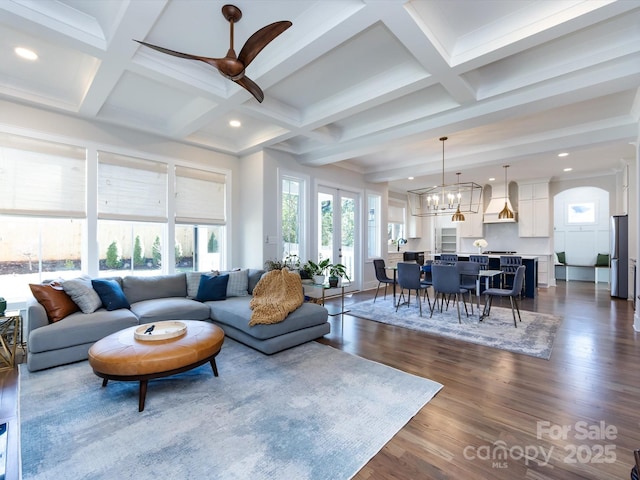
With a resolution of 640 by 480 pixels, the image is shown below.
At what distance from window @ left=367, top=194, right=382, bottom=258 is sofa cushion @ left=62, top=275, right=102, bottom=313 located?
19.2 feet

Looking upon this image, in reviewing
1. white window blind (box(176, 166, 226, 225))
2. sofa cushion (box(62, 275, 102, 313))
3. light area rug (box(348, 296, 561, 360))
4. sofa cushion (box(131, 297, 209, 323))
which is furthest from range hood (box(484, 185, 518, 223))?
sofa cushion (box(62, 275, 102, 313))

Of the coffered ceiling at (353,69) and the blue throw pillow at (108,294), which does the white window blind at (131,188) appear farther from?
the blue throw pillow at (108,294)

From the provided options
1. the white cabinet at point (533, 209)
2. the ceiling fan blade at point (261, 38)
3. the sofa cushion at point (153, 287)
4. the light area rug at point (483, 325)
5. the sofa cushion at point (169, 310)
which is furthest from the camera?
the white cabinet at point (533, 209)

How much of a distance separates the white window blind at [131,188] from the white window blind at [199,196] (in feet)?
0.83

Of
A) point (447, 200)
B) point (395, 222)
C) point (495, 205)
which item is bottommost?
point (395, 222)

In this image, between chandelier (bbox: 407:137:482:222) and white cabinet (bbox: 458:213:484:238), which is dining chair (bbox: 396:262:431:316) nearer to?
chandelier (bbox: 407:137:482:222)

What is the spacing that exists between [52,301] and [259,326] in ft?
7.11

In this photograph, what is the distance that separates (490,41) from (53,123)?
5114 mm

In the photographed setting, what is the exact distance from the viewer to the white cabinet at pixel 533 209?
26.7 feet

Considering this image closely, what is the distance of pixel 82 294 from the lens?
336 centimetres

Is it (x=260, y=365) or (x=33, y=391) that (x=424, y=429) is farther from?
(x=33, y=391)

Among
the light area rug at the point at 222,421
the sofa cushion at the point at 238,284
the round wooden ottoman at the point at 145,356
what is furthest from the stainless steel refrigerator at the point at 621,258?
the round wooden ottoman at the point at 145,356

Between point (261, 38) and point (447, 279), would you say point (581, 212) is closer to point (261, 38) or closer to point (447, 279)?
point (447, 279)

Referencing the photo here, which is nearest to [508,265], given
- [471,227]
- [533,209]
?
[533,209]
